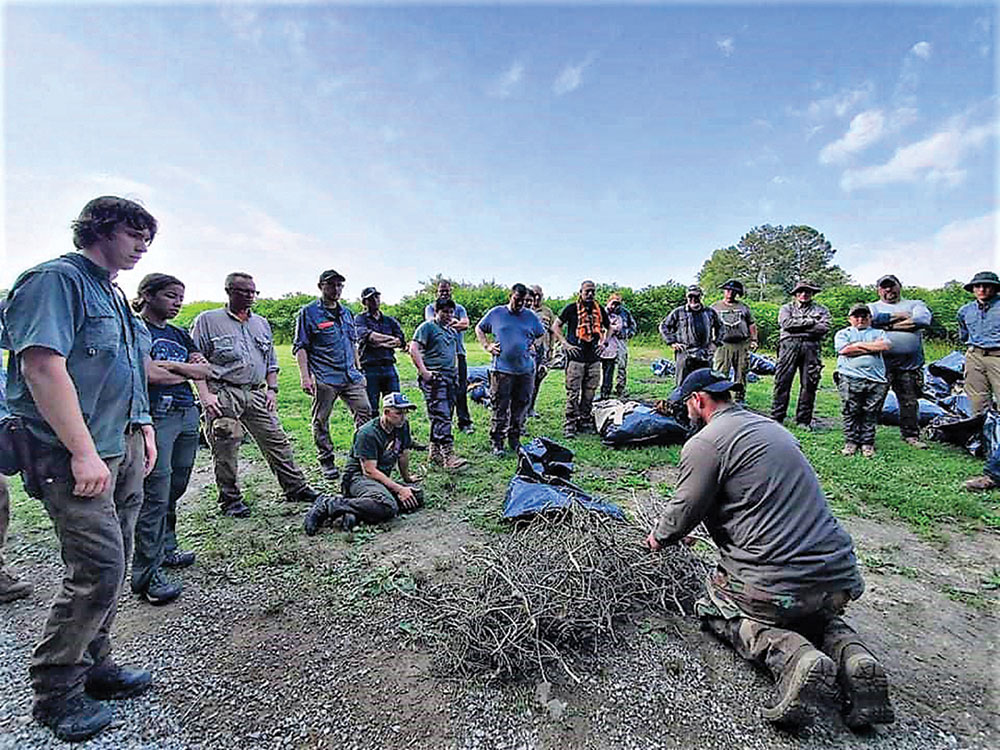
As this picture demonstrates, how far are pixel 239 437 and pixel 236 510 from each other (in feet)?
1.85

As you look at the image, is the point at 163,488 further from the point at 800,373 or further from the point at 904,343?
the point at 904,343

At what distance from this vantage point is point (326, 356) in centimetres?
467

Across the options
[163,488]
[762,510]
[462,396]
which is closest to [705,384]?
[762,510]

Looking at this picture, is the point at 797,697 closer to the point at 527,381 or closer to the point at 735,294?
the point at 527,381

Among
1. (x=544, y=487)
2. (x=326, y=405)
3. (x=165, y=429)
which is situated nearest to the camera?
(x=165, y=429)

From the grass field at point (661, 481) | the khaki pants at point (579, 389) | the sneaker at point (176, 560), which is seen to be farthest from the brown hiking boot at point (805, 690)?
the khaki pants at point (579, 389)

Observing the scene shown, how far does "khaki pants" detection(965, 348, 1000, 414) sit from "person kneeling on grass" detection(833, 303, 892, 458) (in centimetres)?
77

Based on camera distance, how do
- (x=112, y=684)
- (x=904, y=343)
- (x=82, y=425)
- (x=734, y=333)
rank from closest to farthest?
(x=82, y=425) < (x=112, y=684) < (x=904, y=343) < (x=734, y=333)

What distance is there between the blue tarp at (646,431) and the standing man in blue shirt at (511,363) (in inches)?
41.6

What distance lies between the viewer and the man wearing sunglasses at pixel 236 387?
12.1 feet

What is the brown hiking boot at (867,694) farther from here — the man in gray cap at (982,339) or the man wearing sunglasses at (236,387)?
the man in gray cap at (982,339)

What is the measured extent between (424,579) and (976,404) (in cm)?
581

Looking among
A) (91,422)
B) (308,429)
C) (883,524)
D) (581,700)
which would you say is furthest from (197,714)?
(308,429)

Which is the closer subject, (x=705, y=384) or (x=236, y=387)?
(x=705, y=384)
